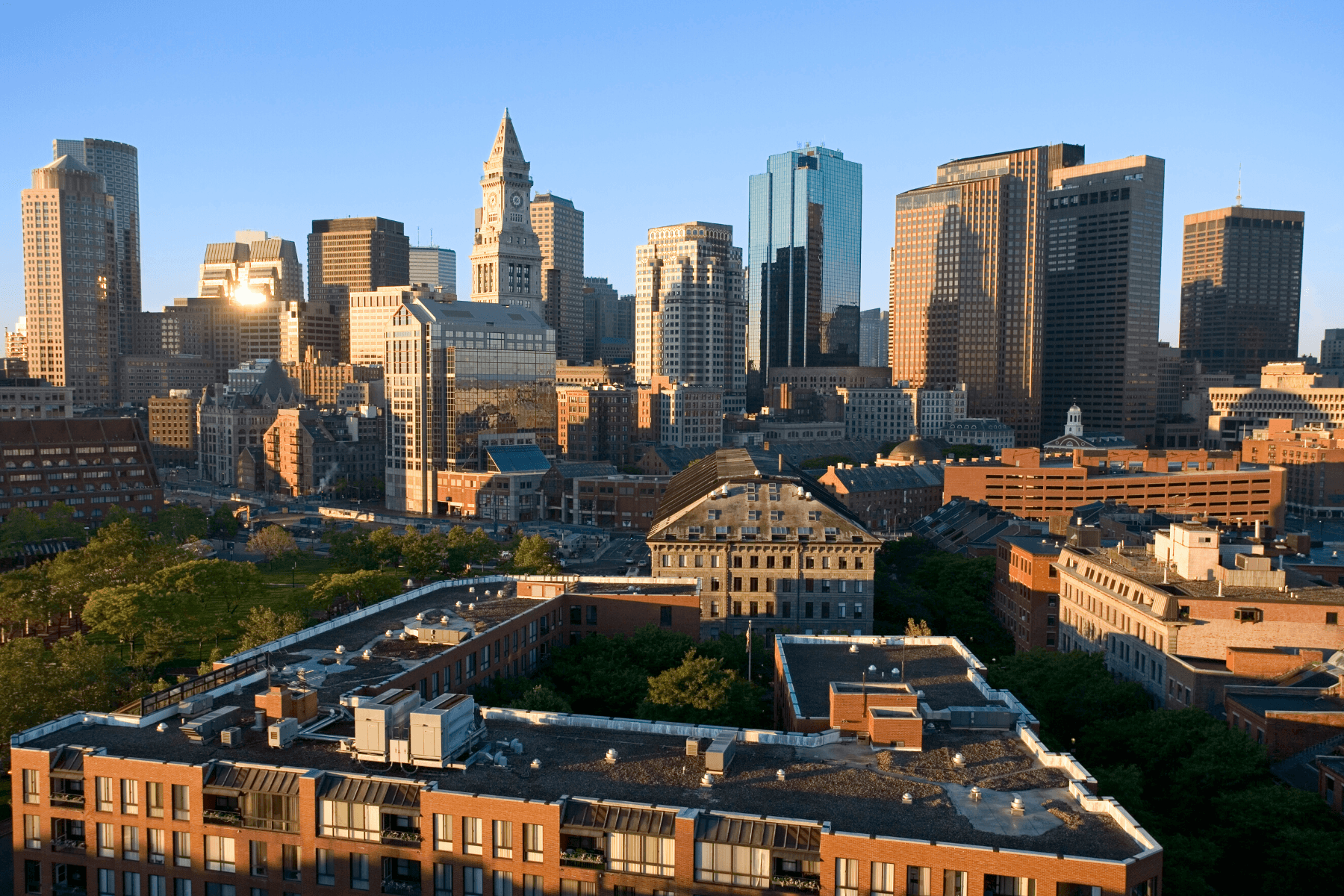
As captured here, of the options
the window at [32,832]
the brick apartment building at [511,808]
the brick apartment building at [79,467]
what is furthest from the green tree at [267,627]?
the brick apartment building at [79,467]

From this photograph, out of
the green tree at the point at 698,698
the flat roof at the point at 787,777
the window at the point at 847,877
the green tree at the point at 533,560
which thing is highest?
the flat roof at the point at 787,777

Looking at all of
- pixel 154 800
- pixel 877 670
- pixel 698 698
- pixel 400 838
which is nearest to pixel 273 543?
pixel 698 698

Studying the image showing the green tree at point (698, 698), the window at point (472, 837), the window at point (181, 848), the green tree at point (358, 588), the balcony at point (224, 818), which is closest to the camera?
the window at point (472, 837)

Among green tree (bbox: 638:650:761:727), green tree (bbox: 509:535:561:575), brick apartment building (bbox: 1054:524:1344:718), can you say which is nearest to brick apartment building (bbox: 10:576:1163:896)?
green tree (bbox: 638:650:761:727)

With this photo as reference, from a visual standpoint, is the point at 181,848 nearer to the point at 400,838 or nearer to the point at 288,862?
the point at 288,862

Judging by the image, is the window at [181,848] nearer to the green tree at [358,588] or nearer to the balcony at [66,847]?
the balcony at [66,847]

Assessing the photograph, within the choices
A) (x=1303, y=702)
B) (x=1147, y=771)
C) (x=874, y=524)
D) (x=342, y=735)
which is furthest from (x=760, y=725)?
(x=874, y=524)
